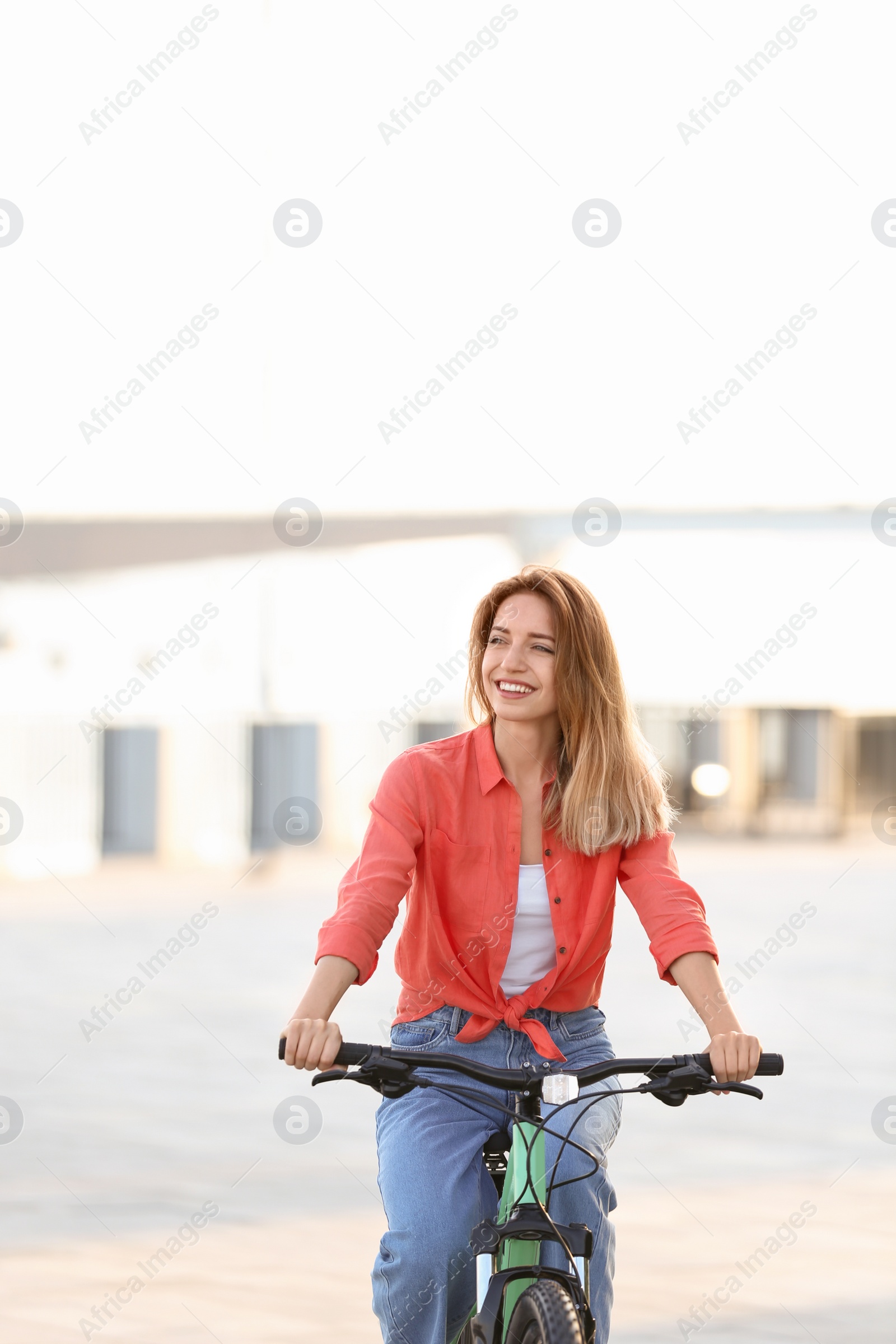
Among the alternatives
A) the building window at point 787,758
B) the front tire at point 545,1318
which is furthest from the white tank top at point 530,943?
the building window at point 787,758

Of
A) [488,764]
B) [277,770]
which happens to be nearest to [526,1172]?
[488,764]

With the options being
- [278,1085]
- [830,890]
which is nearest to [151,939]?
[278,1085]

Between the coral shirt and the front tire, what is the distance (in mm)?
458

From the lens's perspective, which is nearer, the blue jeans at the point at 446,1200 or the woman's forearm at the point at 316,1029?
the woman's forearm at the point at 316,1029

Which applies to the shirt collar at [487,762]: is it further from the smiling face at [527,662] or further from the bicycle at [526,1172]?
the bicycle at [526,1172]

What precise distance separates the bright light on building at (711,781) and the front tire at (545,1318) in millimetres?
26543

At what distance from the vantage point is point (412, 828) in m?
2.53

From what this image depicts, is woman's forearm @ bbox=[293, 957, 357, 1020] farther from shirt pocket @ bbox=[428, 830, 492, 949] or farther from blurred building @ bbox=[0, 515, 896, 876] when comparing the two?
blurred building @ bbox=[0, 515, 896, 876]

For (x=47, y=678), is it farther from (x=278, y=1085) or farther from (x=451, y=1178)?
(x=451, y=1178)

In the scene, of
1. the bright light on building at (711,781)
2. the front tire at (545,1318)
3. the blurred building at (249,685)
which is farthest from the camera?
the bright light on building at (711,781)

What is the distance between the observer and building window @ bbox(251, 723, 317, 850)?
976 inches

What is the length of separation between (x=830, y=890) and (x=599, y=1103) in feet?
53.1

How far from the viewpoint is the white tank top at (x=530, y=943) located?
253cm

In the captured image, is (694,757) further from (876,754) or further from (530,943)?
(530,943)
